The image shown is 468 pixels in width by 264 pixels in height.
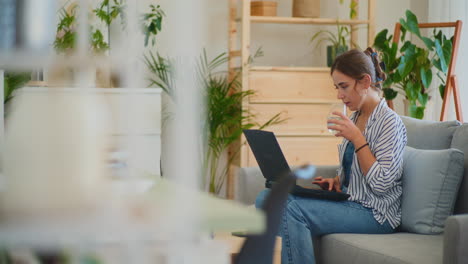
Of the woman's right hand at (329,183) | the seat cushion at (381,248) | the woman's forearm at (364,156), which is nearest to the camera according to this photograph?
the seat cushion at (381,248)

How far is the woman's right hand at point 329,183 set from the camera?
3.27 metres

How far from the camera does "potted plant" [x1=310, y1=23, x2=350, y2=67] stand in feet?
17.9

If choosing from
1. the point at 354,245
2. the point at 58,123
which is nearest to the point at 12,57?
the point at 58,123

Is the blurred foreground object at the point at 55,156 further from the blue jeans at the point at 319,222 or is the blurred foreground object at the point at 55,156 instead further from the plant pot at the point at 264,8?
the plant pot at the point at 264,8

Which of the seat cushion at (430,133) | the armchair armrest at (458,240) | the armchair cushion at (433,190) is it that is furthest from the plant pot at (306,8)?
the armchair armrest at (458,240)

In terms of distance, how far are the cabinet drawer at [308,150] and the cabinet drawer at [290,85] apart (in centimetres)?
31

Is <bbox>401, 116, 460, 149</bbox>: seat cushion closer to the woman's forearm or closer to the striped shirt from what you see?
the striped shirt

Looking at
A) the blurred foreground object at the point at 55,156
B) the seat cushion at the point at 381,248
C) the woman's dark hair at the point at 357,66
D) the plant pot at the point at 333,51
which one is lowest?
the seat cushion at the point at 381,248

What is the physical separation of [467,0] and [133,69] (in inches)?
198

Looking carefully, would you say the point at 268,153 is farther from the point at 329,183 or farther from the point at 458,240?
the point at 458,240

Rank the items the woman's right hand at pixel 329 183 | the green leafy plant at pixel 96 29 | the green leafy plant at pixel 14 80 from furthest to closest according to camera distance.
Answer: the green leafy plant at pixel 96 29 < the green leafy plant at pixel 14 80 < the woman's right hand at pixel 329 183

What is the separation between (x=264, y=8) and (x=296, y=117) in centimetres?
85

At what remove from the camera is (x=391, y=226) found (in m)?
2.90

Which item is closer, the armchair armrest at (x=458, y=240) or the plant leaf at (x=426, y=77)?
the armchair armrest at (x=458, y=240)
